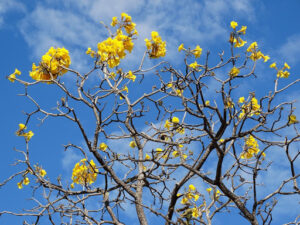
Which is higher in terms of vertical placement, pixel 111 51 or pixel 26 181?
pixel 111 51

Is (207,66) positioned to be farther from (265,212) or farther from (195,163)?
(265,212)

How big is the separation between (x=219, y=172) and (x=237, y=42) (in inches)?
55.7

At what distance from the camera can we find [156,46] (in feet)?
16.0

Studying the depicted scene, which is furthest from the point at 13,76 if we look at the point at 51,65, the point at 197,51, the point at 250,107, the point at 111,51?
the point at 250,107

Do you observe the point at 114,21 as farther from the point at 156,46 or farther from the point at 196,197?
the point at 196,197

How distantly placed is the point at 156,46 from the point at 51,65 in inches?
52.5

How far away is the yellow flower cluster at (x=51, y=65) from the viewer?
4.51 meters

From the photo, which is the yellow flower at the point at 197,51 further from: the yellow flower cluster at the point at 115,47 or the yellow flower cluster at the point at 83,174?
the yellow flower cluster at the point at 83,174

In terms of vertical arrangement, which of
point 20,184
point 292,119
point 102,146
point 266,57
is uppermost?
point 266,57

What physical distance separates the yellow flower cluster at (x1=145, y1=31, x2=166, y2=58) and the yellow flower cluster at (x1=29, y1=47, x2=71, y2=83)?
3.41 ft

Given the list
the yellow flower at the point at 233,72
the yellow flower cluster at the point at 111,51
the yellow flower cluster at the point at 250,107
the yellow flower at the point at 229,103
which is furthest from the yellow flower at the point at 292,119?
the yellow flower cluster at the point at 111,51

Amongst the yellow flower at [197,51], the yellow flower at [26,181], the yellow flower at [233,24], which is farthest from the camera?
the yellow flower at [26,181]

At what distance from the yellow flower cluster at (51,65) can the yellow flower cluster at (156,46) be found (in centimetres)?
104

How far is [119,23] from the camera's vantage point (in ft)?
15.3
